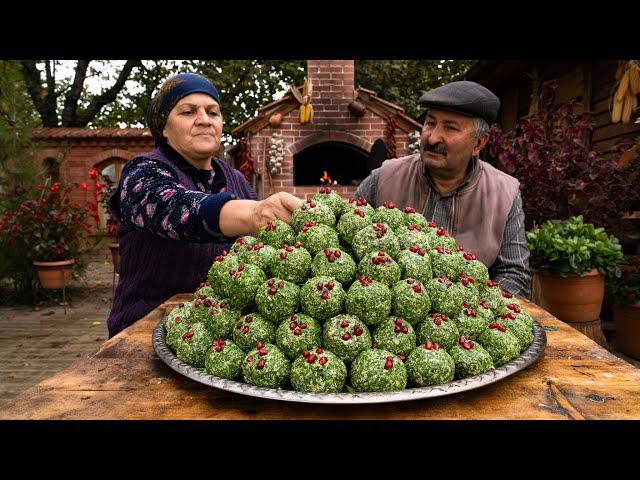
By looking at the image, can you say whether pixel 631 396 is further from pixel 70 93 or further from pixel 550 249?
pixel 70 93

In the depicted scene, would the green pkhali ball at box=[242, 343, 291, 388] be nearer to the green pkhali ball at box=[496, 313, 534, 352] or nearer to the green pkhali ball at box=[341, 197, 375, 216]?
the green pkhali ball at box=[341, 197, 375, 216]

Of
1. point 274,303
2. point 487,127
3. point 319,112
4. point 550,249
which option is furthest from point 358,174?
point 274,303

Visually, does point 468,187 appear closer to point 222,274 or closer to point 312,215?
point 312,215

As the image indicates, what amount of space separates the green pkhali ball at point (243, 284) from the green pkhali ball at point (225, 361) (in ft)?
0.46

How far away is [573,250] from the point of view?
159 inches

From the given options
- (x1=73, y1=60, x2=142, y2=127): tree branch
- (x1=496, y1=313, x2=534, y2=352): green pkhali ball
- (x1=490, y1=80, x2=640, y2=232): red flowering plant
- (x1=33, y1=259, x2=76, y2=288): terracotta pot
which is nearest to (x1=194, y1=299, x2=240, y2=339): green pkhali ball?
(x1=496, y1=313, x2=534, y2=352): green pkhali ball

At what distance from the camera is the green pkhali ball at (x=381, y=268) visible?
1.41m

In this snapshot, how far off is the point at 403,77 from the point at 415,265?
14652 mm

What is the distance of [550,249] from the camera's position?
4121mm

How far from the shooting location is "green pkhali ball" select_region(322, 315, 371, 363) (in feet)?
4.20

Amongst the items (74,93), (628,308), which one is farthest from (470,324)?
(74,93)

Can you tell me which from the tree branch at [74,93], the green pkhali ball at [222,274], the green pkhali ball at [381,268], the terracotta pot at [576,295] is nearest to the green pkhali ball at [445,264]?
the green pkhali ball at [381,268]

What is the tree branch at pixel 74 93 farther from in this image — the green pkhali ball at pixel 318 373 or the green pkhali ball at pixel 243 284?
the green pkhali ball at pixel 318 373

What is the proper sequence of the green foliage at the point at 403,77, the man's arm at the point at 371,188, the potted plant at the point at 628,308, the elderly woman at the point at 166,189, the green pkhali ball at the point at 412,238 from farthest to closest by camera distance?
the green foliage at the point at 403,77 → the potted plant at the point at 628,308 → the man's arm at the point at 371,188 → the elderly woman at the point at 166,189 → the green pkhali ball at the point at 412,238
